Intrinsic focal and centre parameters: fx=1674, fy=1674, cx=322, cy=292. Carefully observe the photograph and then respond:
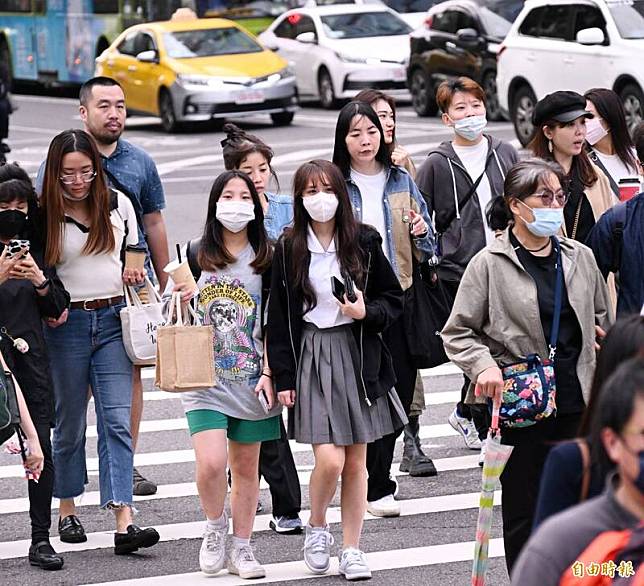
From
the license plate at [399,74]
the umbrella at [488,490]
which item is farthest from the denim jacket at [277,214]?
the license plate at [399,74]

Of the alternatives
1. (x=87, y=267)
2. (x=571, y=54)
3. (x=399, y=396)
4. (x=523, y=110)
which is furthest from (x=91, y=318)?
(x=523, y=110)

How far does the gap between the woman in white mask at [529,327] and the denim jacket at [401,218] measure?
151 centimetres

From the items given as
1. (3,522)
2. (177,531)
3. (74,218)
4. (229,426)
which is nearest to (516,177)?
(229,426)

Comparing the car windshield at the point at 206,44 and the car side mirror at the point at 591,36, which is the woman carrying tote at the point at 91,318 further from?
the car windshield at the point at 206,44

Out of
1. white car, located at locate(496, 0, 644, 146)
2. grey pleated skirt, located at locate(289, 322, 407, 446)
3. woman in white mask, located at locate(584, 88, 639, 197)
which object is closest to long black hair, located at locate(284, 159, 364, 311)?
grey pleated skirt, located at locate(289, 322, 407, 446)

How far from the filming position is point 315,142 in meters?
22.8

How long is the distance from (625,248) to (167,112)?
738 inches

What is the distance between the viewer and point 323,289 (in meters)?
6.61

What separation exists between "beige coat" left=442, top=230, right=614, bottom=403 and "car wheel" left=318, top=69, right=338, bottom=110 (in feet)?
67.5

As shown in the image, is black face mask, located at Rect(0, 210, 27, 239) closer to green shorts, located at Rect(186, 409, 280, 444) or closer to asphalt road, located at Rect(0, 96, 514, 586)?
green shorts, located at Rect(186, 409, 280, 444)

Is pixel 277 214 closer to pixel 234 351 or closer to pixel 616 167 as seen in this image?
pixel 234 351

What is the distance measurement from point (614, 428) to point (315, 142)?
1972 centimetres

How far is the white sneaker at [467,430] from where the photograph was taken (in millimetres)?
9031

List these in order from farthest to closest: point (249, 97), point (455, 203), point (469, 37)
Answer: point (249, 97) → point (469, 37) → point (455, 203)
